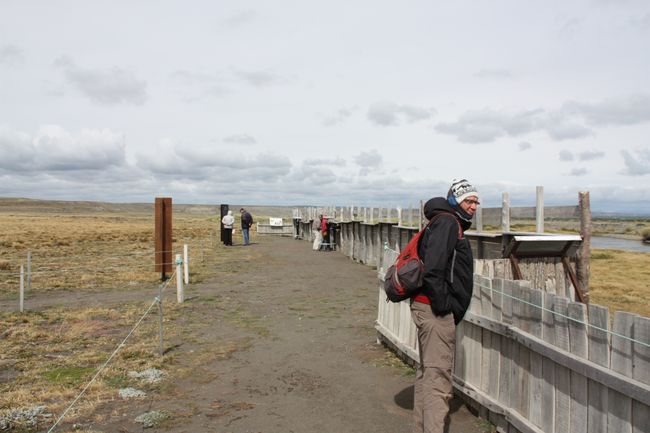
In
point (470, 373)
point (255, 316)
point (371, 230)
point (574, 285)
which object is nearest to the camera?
point (470, 373)

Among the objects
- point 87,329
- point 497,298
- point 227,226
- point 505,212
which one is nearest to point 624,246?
point 227,226

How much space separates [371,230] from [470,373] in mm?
15402

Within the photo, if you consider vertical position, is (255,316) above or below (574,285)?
below

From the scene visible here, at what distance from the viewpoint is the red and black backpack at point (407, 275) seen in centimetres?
414

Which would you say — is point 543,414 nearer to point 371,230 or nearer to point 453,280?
point 453,280

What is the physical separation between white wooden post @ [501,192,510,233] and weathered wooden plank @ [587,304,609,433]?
5066 mm

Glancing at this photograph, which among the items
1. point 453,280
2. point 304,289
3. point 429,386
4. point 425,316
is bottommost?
point 304,289

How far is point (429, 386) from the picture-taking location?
421cm

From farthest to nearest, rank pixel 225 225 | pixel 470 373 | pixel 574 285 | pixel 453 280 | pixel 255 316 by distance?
1. pixel 225 225
2. pixel 255 316
3. pixel 574 285
4. pixel 470 373
5. pixel 453 280

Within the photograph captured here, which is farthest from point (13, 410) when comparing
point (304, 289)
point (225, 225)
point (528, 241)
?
point (225, 225)

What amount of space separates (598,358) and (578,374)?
0.26m

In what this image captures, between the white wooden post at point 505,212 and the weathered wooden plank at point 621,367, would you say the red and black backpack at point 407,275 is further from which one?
the white wooden post at point 505,212

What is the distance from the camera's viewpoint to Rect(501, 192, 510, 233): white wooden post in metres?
8.71

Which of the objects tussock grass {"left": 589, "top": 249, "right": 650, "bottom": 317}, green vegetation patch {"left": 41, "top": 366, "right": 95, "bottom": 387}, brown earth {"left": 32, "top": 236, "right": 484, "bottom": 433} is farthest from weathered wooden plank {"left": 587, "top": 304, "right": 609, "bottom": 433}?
tussock grass {"left": 589, "top": 249, "right": 650, "bottom": 317}
